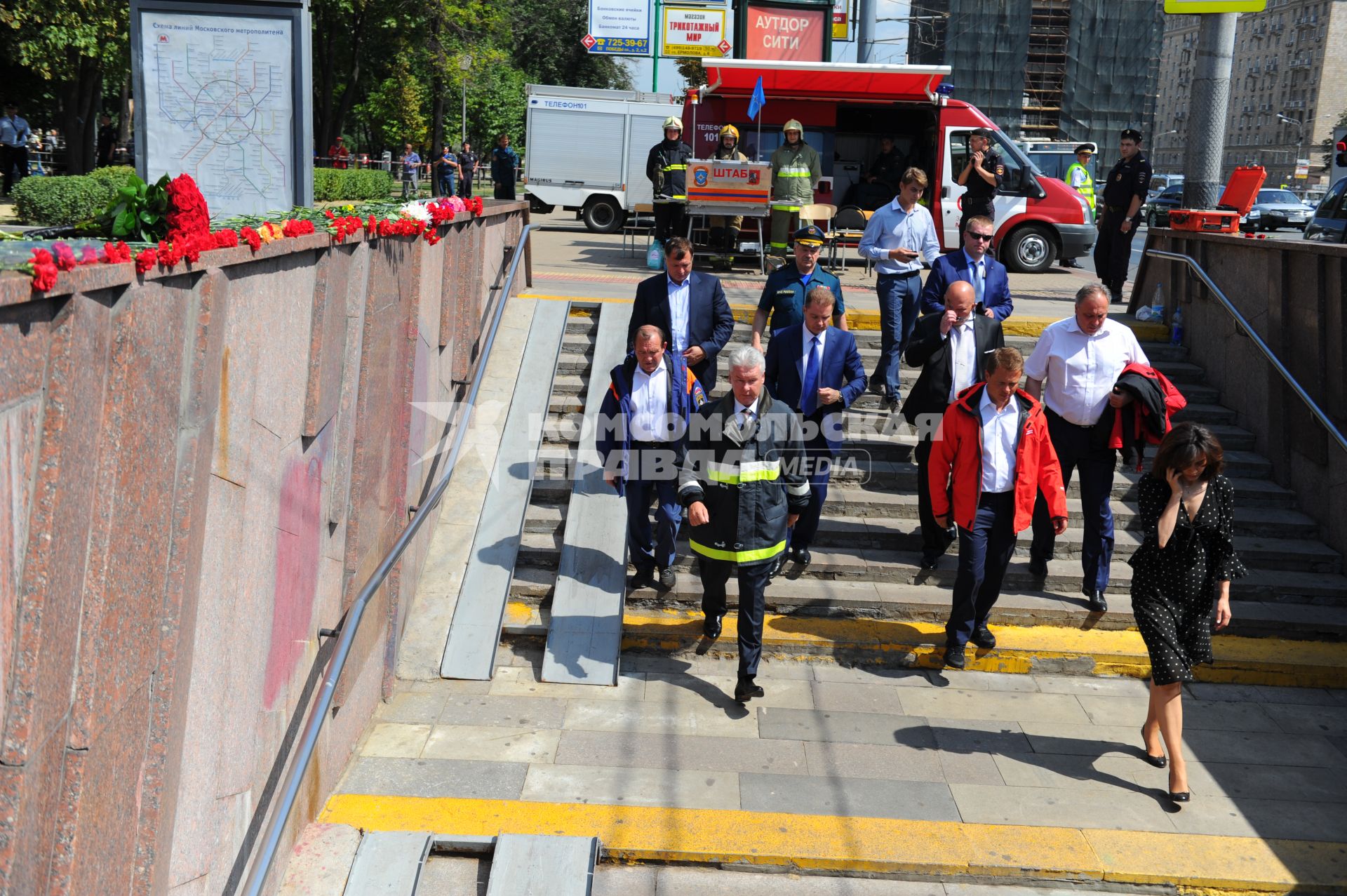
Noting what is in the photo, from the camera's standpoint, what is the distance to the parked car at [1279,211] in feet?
121

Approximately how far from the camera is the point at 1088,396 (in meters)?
7.02

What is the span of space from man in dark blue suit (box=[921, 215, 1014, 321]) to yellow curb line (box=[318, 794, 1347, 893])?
372 centimetres

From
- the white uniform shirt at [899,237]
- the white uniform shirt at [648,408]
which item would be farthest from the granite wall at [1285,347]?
the white uniform shirt at [648,408]

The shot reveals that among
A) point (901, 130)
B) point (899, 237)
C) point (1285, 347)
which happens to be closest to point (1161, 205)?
point (901, 130)

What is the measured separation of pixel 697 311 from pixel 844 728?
3.00m

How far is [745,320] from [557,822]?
20.5 ft

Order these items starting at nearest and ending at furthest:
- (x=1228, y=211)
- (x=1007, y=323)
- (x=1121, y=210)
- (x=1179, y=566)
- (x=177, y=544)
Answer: (x=177, y=544) → (x=1179, y=566) → (x=1228, y=211) → (x=1007, y=323) → (x=1121, y=210)

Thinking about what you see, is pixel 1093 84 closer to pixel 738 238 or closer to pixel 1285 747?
pixel 738 238

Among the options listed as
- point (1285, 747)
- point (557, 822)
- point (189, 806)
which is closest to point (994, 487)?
point (1285, 747)

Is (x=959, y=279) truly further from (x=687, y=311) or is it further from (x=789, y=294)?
(x=687, y=311)

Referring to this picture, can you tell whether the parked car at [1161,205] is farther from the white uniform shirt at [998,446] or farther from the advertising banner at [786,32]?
the white uniform shirt at [998,446]

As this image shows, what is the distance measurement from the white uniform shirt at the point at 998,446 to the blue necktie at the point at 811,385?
118 centimetres

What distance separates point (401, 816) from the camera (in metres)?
5.22

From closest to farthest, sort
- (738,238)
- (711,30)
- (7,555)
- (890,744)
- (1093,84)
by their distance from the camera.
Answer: (7,555) < (890,744) < (738,238) < (711,30) < (1093,84)
